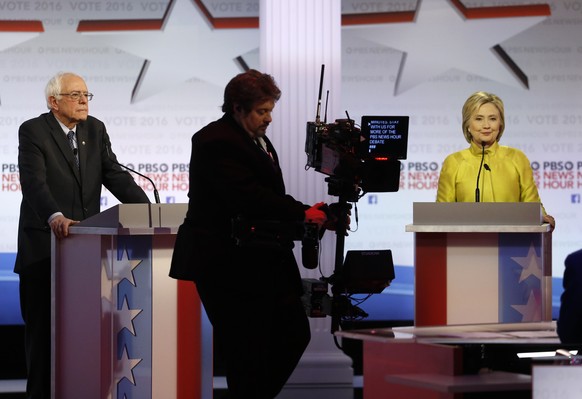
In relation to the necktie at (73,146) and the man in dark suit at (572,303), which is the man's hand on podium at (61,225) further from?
the man in dark suit at (572,303)

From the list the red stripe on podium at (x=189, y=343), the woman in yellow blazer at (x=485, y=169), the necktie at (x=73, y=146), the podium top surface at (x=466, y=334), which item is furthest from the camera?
the woman in yellow blazer at (x=485, y=169)

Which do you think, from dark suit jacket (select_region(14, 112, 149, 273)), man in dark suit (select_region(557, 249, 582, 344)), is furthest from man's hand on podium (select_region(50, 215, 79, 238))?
man in dark suit (select_region(557, 249, 582, 344))

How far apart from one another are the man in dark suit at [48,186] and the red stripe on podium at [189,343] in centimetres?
71

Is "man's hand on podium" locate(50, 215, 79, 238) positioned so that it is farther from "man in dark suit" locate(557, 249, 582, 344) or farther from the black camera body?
"man in dark suit" locate(557, 249, 582, 344)

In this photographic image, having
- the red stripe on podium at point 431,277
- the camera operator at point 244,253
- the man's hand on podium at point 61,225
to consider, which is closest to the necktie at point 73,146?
the man's hand on podium at point 61,225

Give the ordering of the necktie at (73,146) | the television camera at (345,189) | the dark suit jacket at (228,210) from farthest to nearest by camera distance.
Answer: the necktie at (73,146) < the television camera at (345,189) < the dark suit jacket at (228,210)

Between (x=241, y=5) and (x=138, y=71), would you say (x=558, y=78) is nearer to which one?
(x=241, y=5)

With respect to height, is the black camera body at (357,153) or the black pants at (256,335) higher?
the black camera body at (357,153)

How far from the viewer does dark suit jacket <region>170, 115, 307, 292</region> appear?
3.64m

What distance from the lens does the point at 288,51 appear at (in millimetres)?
5520

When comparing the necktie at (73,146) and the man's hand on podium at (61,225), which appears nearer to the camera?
the man's hand on podium at (61,225)

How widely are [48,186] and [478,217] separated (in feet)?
6.34

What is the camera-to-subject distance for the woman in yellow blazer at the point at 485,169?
201 inches

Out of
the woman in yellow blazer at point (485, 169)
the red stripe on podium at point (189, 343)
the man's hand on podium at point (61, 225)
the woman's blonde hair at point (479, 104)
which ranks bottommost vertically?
the red stripe on podium at point (189, 343)
